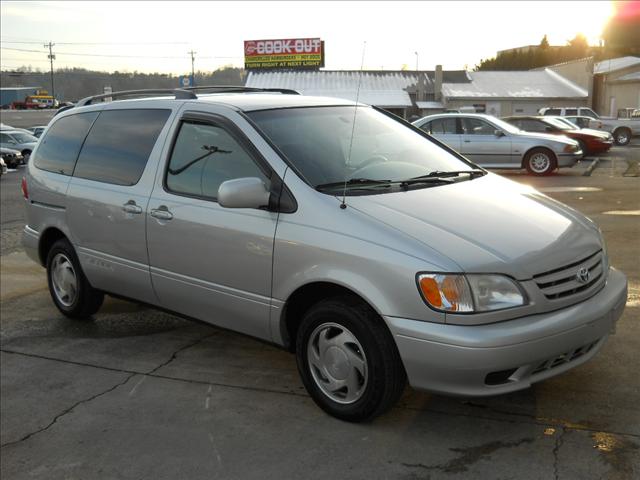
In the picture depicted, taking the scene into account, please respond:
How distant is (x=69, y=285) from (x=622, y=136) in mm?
28643

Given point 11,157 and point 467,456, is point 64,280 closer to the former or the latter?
point 467,456

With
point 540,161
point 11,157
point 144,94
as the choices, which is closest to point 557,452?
point 144,94

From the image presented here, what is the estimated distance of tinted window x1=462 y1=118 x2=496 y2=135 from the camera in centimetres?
1695

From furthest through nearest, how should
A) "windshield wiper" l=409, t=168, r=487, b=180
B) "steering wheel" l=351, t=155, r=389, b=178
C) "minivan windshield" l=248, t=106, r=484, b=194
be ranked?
"windshield wiper" l=409, t=168, r=487, b=180
"steering wheel" l=351, t=155, r=389, b=178
"minivan windshield" l=248, t=106, r=484, b=194

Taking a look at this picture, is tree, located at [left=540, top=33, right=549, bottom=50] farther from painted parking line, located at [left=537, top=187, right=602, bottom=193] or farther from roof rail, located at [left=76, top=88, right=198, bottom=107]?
roof rail, located at [left=76, top=88, right=198, bottom=107]

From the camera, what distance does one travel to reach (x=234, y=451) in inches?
137

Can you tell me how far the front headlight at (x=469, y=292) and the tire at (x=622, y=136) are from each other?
95.4 ft

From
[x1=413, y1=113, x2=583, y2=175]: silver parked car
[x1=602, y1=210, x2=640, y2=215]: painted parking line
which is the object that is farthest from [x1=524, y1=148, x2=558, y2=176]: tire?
[x1=602, y1=210, x2=640, y2=215]: painted parking line

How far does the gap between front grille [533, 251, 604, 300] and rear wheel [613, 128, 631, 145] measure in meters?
28.5

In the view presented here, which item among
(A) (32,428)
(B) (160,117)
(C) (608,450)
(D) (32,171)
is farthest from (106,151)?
(C) (608,450)

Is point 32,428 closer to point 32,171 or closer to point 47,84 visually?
point 32,171

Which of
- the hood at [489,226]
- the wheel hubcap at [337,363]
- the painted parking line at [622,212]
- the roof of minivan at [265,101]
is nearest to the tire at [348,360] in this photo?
the wheel hubcap at [337,363]

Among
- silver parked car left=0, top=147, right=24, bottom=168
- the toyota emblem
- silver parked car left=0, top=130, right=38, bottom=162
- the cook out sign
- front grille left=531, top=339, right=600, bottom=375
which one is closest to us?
front grille left=531, top=339, right=600, bottom=375

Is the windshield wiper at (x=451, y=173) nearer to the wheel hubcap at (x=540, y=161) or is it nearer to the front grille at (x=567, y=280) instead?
the front grille at (x=567, y=280)
